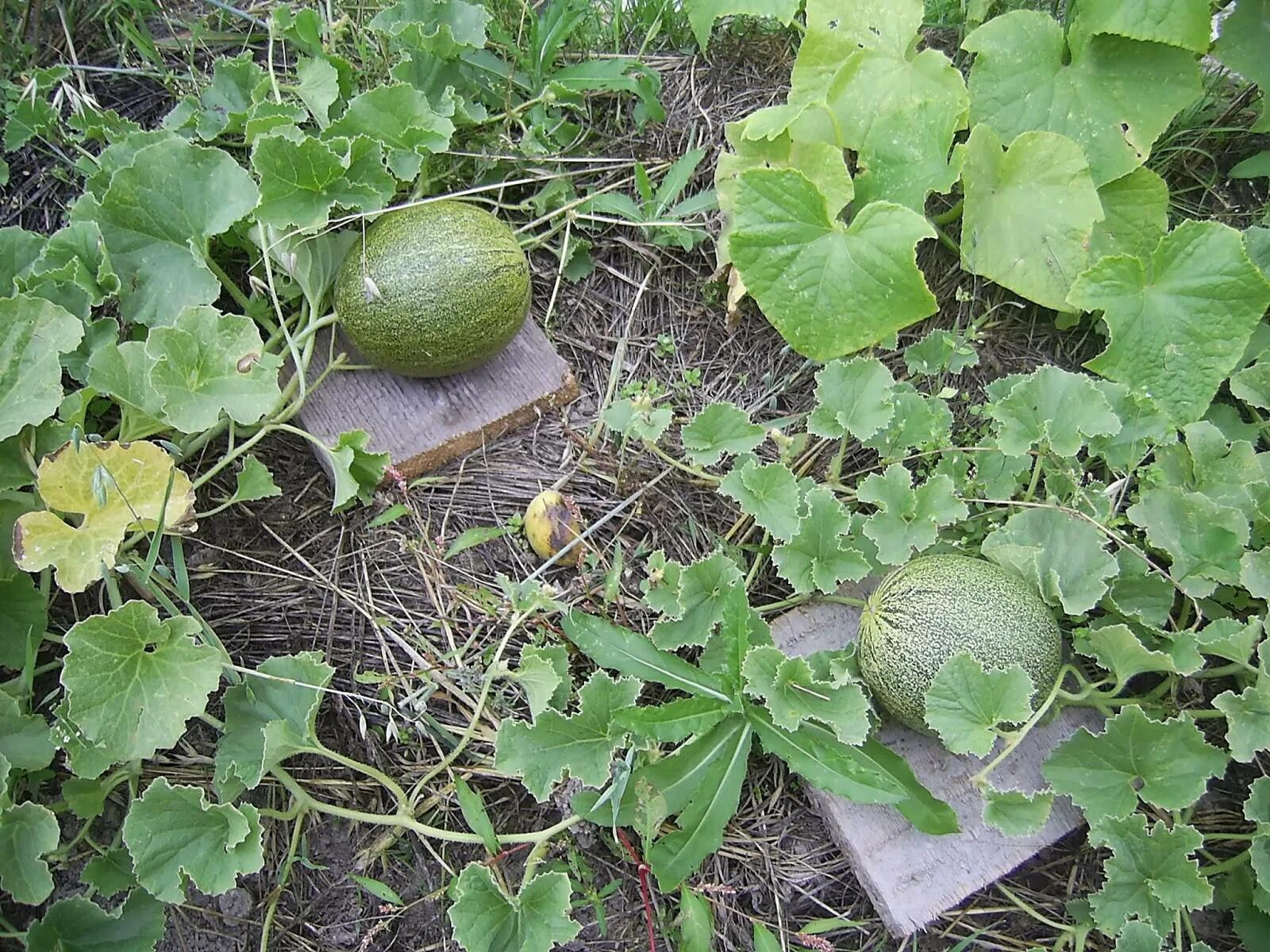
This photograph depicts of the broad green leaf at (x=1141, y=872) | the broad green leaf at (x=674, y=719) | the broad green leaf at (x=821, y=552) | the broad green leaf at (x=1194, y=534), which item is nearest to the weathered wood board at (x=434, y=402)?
the broad green leaf at (x=821, y=552)

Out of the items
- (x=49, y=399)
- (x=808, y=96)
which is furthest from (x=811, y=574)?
(x=49, y=399)

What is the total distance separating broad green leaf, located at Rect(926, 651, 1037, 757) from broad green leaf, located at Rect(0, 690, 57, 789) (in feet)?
5.35

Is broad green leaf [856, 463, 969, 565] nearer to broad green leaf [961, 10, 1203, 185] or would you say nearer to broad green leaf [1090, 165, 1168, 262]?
broad green leaf [1090, 165, 1168, 262]

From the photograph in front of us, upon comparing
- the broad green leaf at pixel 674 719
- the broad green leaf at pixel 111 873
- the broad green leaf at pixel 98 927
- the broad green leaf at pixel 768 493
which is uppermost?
the broad green leaf at pixel 768 493

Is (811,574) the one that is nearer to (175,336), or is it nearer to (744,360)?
(744,360)

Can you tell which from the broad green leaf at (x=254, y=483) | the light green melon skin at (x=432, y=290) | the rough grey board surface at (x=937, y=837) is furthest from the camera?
the light green melon skin at (x=432, y=290)

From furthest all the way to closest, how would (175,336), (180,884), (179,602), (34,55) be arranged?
1. (34,55)
2. (179,602)
3. (175,336)
4. (180,884)

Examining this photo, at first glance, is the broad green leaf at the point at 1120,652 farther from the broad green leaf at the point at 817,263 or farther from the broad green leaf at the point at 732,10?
the broad green leaf at the point at 732,10

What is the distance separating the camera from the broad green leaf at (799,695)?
185 centimetres

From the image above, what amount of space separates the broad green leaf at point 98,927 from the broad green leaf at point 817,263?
67.8 inches

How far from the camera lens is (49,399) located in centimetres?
192

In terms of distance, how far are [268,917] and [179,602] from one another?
0.67m

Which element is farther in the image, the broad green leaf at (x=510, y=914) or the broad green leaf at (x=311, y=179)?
the broad green leaf at (x=311, y=179)

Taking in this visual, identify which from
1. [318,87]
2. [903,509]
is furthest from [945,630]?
[318,87]
